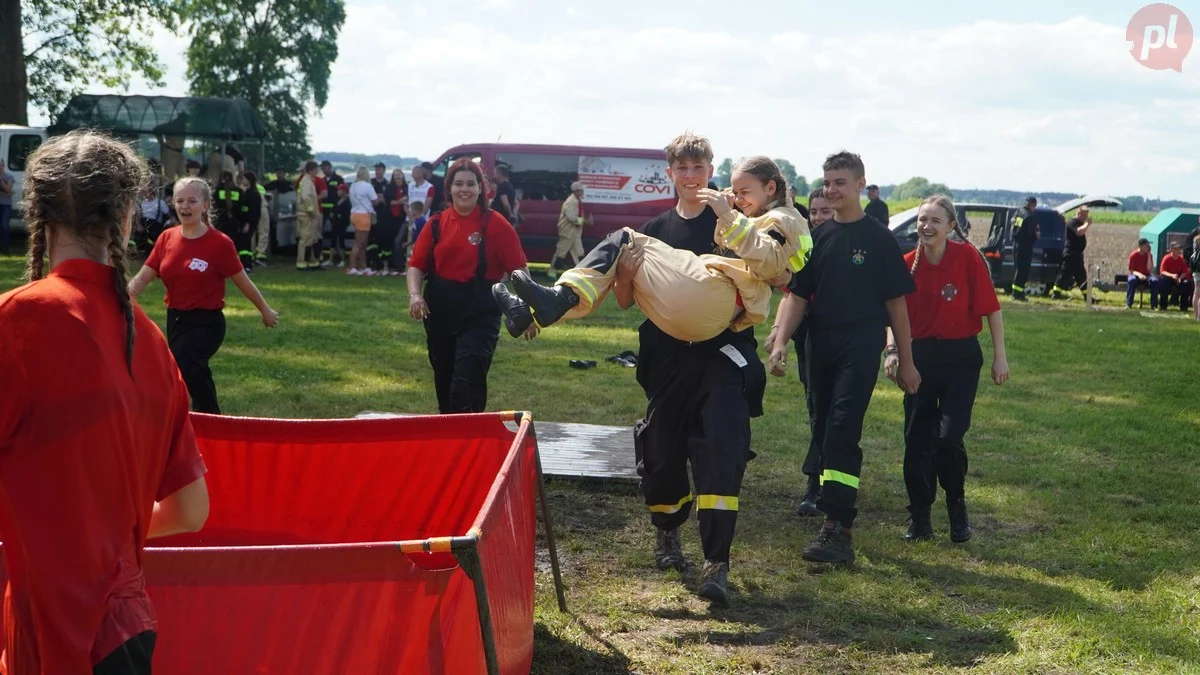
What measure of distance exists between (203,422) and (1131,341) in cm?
1514

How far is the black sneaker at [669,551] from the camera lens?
19.7 feet

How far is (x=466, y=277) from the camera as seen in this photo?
287 inches

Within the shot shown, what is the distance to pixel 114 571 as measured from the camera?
2434 mm

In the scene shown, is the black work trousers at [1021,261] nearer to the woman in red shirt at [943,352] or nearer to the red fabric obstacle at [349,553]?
the woman in red shirt at [943,352]

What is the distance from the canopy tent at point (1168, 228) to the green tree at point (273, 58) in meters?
35.2

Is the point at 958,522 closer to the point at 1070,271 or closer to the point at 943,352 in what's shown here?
the point at 943,352

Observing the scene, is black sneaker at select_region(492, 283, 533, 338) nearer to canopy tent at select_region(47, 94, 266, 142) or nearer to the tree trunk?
canopy tent at select_region(47, 94, 266, 142)

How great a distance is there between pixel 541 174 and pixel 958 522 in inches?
722

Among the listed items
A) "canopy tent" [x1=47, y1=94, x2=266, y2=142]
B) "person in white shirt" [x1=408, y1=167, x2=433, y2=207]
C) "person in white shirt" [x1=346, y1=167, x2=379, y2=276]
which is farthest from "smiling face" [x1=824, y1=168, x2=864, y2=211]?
"canopy tent" [x1=47, y1=94, x2=266, y2=142]

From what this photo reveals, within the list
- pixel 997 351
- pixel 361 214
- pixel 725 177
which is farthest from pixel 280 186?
pixel 997 351

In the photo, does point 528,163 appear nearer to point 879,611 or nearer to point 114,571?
point 879,611

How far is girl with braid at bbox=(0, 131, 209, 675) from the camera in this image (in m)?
2.32

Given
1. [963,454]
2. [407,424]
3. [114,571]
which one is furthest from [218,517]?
[963,454]

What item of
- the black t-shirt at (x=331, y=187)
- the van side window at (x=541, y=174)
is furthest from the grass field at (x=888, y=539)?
the van side window at (x=541, y=174)
